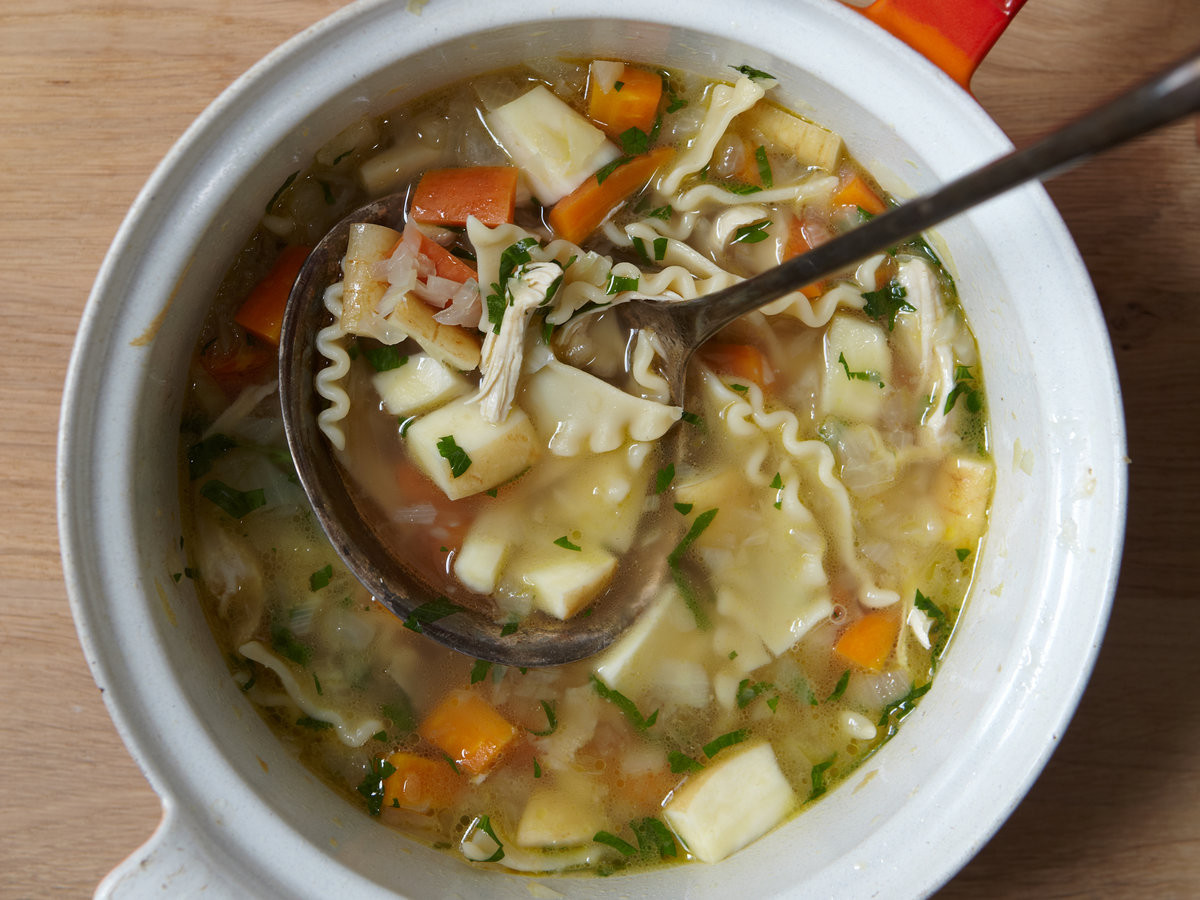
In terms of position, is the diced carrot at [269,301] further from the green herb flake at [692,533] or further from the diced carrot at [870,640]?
the diced carrot at [870,640]

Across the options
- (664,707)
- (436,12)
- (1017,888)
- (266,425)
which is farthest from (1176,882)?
(436,12)

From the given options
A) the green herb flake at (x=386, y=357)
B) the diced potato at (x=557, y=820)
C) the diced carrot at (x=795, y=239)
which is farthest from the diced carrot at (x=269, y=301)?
the diced potato at (x=557, y=820)

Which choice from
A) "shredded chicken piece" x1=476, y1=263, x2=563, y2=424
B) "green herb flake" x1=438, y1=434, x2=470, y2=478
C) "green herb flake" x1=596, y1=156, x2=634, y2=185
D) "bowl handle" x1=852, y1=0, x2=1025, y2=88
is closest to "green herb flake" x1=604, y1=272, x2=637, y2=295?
"shredded chicken piece" x1=476, y1=263, x2=563, y2=424

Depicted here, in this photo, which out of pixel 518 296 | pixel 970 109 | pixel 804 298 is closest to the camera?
pixel 970 109

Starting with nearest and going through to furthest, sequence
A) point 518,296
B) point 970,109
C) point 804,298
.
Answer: point 970,109 → point 518,296 → point 804,298

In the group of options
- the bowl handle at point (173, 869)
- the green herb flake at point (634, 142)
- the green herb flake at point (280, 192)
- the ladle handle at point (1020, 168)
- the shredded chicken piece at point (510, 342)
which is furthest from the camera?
the green herb flake at point (634, 142)

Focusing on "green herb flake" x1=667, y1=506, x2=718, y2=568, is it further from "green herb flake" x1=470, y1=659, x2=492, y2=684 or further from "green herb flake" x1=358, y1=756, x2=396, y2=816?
"green herb flake" x1=358, y1=756, x2=396, y2=816

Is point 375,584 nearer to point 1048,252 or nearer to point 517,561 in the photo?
point 517,561

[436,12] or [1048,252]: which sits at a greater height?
[436,12]

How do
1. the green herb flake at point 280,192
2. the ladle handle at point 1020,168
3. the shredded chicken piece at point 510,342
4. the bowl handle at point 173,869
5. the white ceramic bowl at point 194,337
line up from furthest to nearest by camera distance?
the green herb flake at point 280,192 < the shredded chicken piece at point 510,342 < the white ceramic bowl at point 194,337 < the bowl handle at point 173,869 < the ladle handle at point 1020,168
